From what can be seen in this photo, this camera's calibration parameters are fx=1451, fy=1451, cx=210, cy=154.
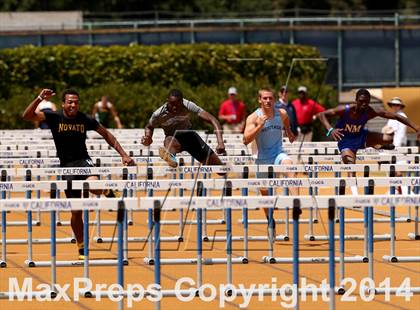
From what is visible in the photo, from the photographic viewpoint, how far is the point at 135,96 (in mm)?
40062

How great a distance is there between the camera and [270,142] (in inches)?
733

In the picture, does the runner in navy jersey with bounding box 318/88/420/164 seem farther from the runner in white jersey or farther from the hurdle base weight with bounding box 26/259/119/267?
the hurdle base weight with bounding box 26/259/119/267

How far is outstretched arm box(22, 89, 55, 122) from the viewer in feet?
53.3

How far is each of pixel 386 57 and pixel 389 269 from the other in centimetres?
3017

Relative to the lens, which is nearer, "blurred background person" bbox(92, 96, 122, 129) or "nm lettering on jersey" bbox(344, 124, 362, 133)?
"nm lettering on jersey" bbox(344, 124, 362, 133)

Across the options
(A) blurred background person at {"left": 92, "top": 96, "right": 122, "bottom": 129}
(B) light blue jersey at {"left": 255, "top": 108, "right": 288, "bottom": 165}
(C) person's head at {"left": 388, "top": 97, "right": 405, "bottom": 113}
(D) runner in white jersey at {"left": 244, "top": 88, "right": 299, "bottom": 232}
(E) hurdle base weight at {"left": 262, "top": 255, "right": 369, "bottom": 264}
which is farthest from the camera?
(A) blurred background person at {"left": 92, "top": 96, "right": 122, "bottom": 129}

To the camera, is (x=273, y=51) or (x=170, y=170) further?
(x=273, y=51)

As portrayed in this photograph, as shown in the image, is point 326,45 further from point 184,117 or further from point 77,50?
point 184,117

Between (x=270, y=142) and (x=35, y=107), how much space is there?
3.42 metres

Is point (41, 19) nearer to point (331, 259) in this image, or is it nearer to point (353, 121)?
point (353, 121)

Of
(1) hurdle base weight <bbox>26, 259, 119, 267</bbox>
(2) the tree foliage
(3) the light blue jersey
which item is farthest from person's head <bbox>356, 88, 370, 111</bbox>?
(2) the tree foliage

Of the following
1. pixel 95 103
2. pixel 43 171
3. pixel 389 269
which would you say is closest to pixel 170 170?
pixel 43 171

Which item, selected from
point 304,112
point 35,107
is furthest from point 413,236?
point 304,112

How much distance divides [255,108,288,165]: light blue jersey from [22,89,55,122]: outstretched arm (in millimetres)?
3040
